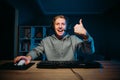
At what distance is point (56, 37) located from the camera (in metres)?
2.19

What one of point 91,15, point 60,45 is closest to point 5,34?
point 60,45

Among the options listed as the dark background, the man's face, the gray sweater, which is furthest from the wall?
the dark background

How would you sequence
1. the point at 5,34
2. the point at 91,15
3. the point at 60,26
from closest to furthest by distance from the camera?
the point at 60,26, the point at 5,34, the point at 91,15

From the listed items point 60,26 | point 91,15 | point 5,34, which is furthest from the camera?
point 91,15

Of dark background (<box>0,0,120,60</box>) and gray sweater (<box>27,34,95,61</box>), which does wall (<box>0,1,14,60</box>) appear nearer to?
gray sweater (<box>27,34,95,61</box>)

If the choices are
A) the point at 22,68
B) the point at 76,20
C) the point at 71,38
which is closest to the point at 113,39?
the point at 76,20

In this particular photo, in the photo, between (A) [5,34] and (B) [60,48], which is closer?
(B) [60,48]

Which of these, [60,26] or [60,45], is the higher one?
[60,26]

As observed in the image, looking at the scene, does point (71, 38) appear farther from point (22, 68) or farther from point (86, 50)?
point (22, 68)

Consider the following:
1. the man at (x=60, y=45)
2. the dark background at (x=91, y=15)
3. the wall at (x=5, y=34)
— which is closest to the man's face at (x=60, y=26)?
the man at (x=60, y=45)

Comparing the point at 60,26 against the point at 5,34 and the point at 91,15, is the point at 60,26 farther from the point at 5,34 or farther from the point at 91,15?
the point at 91,15

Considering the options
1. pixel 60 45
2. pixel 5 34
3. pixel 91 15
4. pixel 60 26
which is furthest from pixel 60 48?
pixel 91 15

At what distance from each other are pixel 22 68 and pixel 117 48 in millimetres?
4790

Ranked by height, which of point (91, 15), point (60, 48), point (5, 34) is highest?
point (91, 15)
